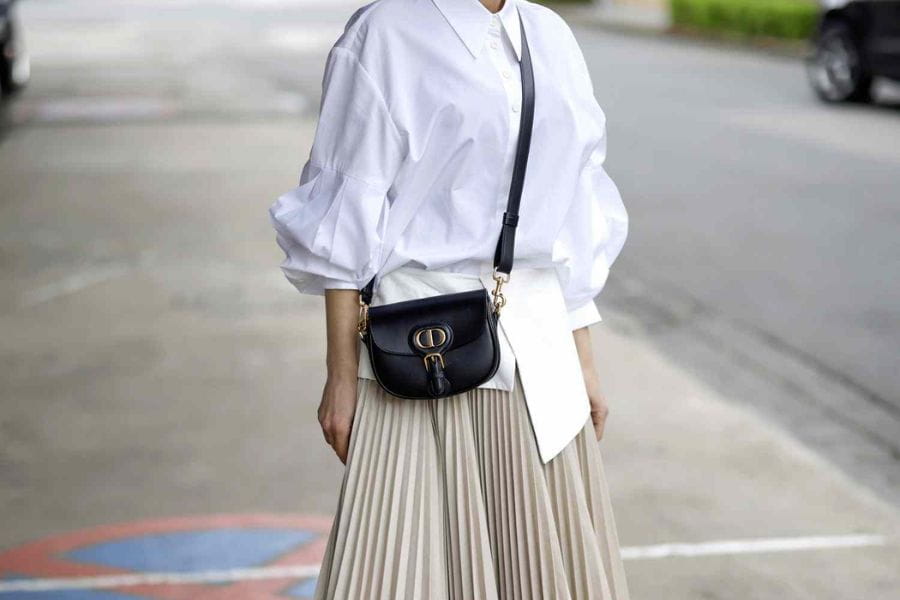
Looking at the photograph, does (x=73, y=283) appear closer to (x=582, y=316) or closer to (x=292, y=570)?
(x=292, y=570)

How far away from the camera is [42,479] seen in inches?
197

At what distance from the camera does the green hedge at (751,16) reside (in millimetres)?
25031

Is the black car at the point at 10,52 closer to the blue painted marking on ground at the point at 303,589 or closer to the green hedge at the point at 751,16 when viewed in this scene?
the blue painted marking on ground at the point at 303,589

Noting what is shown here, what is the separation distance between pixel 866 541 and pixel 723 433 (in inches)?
45.9

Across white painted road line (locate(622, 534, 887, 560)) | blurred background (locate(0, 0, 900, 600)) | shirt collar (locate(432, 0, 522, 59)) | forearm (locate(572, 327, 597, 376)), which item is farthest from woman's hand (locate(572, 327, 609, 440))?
white painted road line (locate(622, 534, 887, 560))

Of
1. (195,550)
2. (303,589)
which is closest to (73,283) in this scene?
(195,550)

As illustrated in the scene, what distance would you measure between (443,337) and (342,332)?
0.17 meters

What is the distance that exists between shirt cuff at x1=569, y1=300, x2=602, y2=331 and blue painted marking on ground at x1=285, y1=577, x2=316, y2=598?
1631 mm

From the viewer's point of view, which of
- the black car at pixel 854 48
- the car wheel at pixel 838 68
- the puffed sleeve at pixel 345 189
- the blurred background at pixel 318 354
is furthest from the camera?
the car wheel at pixel 838 68

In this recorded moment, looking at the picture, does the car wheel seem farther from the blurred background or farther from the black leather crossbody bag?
the black leather crossbody bag

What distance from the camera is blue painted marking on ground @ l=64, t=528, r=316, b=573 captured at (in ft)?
13.9

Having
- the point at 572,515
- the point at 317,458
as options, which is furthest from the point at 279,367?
the point at 572,515

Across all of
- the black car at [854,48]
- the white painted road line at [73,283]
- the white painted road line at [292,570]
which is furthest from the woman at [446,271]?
the black car at [854,48]

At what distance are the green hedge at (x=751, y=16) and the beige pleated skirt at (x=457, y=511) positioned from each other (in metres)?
23.6
